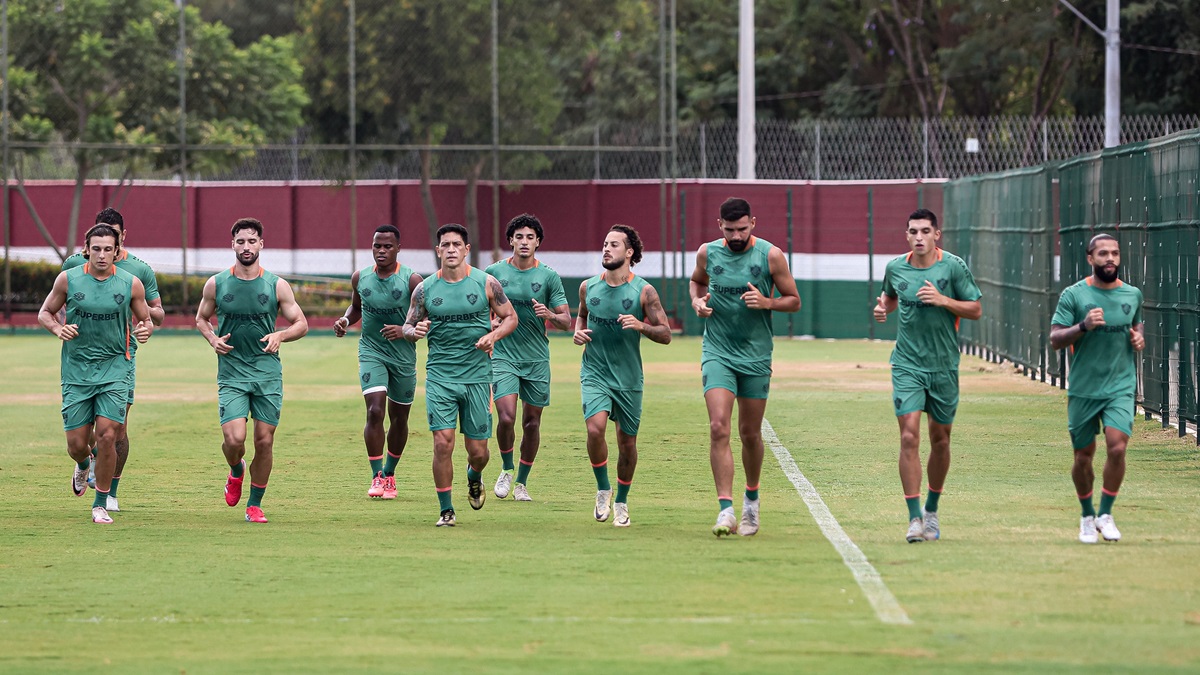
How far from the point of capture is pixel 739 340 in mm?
10336

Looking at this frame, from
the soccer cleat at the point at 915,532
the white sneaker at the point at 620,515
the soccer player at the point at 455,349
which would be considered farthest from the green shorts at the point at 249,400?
the soccer cleat at the point at 915,532

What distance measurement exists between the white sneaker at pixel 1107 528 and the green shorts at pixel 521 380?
13.0ft

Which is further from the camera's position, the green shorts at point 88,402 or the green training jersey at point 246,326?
the green shorts at point 88,402

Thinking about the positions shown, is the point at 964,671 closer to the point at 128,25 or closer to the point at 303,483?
the point at 303,483

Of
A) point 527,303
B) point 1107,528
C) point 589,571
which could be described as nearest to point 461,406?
point 527,303

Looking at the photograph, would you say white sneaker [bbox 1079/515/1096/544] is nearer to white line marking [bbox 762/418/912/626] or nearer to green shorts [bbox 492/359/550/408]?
white line marking [bbox 762/418/912/626]

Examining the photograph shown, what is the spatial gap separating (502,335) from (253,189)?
1170 inches

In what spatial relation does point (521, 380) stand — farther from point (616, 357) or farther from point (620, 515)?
point (620, 515)

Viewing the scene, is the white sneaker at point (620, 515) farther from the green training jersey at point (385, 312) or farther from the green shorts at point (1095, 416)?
the green shorts at point (1095, 416)

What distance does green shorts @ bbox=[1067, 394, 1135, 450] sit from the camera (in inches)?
385

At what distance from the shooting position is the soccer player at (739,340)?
10.2 m

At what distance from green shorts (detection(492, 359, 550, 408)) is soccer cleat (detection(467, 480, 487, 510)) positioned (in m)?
1.19

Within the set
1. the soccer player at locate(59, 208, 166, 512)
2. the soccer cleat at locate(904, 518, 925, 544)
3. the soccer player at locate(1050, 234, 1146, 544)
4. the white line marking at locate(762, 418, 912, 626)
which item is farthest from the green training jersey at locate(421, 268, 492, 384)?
the soccer player at locate(1050, 234, 1146, 544)

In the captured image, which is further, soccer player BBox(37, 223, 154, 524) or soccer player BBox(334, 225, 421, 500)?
soccer player BBox(334, 225, 421, 500)
